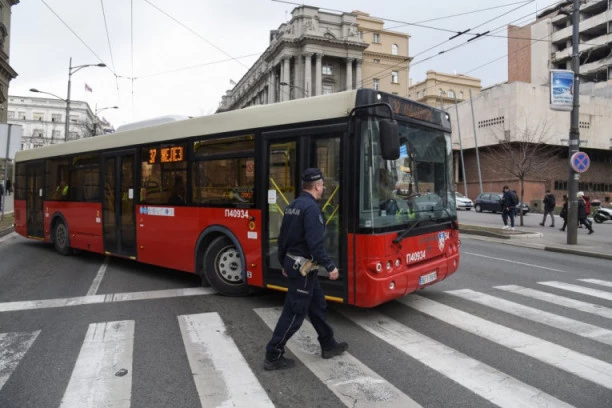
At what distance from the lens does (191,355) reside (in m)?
4.49

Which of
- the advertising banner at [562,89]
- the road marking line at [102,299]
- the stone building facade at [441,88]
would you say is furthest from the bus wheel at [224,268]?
the stone building facade at [441,88]

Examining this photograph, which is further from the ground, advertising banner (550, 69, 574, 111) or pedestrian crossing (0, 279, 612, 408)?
advertising banner (550, 69, 574, 111)

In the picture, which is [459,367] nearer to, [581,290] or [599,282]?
[581,290]

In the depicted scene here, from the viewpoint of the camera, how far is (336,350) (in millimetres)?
4457

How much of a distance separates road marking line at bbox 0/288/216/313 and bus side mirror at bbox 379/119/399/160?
383 cm

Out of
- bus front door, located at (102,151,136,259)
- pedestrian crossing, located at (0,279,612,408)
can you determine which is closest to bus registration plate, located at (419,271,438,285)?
pedestrian crossing, located at (0,279,612,408)

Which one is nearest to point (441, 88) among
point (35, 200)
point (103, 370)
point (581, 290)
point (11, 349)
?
point (35, 200)

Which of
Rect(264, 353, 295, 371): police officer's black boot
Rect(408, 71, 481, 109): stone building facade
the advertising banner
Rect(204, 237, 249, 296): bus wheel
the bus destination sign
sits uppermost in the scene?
Result: Rect(408, 71, 481, 109): stone building facade

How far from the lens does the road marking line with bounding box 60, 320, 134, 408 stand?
3.55 m

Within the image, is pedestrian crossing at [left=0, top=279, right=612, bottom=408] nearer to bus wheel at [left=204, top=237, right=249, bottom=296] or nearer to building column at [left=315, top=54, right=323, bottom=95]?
bus wheel at [left=204, top=237, right=249, bottom=296]

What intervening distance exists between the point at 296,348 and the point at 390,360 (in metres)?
0.98

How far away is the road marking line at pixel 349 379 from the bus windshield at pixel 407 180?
4.83 ft

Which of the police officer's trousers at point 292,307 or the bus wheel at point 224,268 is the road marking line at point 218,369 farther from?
the bus wheel at point 224,268

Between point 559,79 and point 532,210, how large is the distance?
30330mm
